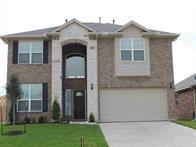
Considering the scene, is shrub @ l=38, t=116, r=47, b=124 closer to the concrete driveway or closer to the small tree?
the small tree

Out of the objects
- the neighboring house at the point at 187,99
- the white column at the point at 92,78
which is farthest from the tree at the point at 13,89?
the neighboring house at the point at 187,99

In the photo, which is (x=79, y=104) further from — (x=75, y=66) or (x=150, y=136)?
(x=150, y=136)

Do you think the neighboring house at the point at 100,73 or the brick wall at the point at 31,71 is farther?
the brick wall at the point at 31,71

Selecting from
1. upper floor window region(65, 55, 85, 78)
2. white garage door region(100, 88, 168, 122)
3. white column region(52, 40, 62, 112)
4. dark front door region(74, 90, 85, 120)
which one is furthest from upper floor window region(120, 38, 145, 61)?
white column region(52, 40, 62, 112)

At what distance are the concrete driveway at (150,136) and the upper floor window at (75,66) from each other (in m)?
6.53

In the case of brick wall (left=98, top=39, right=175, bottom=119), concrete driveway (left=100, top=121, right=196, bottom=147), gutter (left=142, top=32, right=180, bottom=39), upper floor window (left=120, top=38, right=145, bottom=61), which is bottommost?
concrete driveway (left=100, top=121, right=196, bottom=147)

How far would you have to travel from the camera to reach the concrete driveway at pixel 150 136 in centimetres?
1423

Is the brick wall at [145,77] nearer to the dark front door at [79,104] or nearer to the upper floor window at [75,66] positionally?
the upper floor window at [75,66]

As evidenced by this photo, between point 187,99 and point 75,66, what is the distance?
11.8 m

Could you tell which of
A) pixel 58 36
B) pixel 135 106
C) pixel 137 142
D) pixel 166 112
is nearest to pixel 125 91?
pixel 135 106

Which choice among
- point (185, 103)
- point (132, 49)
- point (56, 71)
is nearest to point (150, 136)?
point (132, 49)

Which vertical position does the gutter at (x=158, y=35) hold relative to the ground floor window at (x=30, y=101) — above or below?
above

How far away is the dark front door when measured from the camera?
24.2 metres

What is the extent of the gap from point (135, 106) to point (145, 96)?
1.05 m
